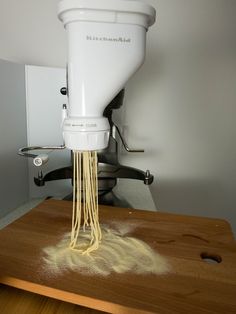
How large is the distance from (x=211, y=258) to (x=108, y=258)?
18cm

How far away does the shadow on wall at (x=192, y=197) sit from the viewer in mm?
1167

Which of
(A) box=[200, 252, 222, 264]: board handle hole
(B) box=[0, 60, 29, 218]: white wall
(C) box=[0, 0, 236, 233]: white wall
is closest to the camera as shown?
(A) box=[200, 252, 222, 264]: board handle hole

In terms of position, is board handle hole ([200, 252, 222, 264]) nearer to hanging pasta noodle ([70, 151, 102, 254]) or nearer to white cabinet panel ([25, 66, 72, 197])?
hanging pasta noodle ([70, 151, 102, 254])

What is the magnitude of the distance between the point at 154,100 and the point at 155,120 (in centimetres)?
8

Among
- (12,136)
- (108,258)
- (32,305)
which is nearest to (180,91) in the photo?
(12,136)

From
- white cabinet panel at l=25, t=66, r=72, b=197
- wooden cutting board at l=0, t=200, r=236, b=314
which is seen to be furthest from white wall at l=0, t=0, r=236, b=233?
wooden cutting board at l=0, t=200, r=236, b=314

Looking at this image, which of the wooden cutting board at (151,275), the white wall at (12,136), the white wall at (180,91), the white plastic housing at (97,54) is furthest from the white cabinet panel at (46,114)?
the white plastic housing at (97,54)

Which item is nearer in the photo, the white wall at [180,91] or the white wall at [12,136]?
the white wall at [12,136]

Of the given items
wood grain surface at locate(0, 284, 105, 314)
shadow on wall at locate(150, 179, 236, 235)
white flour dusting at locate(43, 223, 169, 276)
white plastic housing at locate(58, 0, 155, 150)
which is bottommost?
shadow on wall at locate(150, 179, 236, 235)

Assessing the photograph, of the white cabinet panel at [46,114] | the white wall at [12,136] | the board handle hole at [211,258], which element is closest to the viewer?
the board handle hole at [211,258]

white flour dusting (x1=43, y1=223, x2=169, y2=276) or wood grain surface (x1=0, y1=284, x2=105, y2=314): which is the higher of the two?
white flour dusting (x1=43, y1=223, x2=169, y2=276)

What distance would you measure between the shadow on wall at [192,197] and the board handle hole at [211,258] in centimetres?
69

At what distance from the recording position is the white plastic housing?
0.41 m

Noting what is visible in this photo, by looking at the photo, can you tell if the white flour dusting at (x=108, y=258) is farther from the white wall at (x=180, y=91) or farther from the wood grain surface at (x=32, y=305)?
the white wall at (x=180, y=91)
